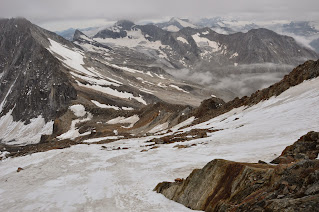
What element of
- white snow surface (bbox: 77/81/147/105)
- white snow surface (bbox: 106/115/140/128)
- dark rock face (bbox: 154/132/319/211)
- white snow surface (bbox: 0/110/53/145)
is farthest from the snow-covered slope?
white snow surface (bbox: 77/81/147/105)

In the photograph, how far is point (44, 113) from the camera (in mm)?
169125

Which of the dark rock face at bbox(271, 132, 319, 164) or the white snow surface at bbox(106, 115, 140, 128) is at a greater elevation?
the dark rock face at bbox(271, 132, 319, 164)

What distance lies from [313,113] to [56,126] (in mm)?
100896

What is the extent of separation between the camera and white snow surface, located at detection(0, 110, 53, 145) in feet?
484

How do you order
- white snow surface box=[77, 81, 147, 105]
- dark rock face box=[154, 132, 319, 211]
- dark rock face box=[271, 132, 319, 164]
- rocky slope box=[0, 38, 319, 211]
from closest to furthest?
dark rock face box=[154, 132, 319, 211]
rocky slope box=[0, 38, 319, 211]
dark rock face box=[271, 132, 319, 164]
white snow surface box=[77, 81, 147, 105]

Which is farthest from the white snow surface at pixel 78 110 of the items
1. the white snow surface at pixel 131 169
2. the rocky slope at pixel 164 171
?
the white snow surface at pixel 131 169

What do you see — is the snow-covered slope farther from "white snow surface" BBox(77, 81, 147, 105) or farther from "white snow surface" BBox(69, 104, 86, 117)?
"white snow surface" BBox(77, 81, 147, 105)

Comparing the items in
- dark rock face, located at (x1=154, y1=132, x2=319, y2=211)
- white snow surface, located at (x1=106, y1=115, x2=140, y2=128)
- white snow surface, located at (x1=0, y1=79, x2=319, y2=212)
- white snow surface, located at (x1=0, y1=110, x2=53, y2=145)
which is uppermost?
→ dark rock face, located at (x1=154, y1=132, x2=319, y2=211)

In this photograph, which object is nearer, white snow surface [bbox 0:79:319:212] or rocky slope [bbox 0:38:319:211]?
rocky slope [bbox 0:38:319:211]

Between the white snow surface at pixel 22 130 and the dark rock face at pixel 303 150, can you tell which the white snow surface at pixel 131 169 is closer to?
the dark rock face at pixel 303 150

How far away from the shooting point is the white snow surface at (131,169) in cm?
1602

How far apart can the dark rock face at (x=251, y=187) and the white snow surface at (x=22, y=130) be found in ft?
451

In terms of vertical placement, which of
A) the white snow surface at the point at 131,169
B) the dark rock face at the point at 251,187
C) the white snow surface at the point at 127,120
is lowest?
the white snow surface at the point at 127,120

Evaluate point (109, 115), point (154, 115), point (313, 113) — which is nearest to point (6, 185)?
point (313, 113)
